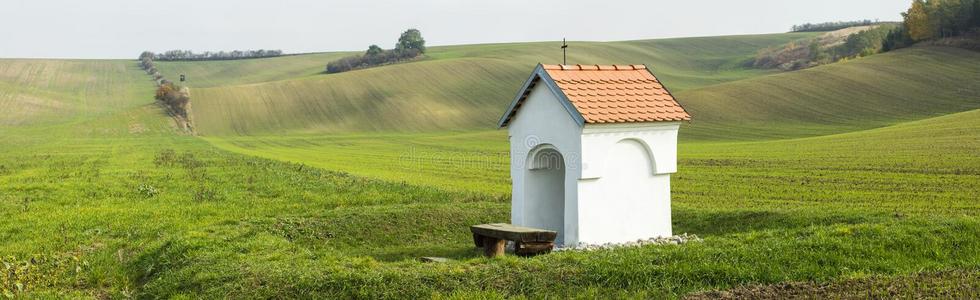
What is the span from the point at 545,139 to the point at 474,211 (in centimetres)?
413

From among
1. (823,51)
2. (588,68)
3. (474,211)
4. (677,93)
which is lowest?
(474,211)

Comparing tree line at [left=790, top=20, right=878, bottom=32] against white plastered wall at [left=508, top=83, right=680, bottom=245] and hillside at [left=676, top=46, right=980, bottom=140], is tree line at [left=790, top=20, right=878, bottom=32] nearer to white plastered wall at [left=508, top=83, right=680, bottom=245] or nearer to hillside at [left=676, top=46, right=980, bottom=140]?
hillside at [left=676, top=46, right=980, bottom=140]

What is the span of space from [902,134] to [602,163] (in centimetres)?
3579

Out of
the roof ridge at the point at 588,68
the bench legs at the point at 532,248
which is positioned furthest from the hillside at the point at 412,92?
the bench legs at the point at 532,248

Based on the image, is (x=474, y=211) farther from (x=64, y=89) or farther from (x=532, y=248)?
(x=64, y=89)

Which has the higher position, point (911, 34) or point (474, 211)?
point (911, 34)

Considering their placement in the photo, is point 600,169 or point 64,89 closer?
point 600,169

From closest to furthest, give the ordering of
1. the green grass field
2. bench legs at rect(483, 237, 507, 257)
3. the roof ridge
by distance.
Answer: the green grass field, bench legs at rect(483, 237, 507, 257), the roof ridge

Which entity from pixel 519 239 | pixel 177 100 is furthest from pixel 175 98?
pixel 519 239

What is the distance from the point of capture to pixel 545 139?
15.8 metres

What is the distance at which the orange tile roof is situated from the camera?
49.4 ft

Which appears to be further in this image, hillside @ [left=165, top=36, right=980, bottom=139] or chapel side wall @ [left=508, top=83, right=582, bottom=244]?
hillside @ [left=165, top=36, right=980, bottom=139]

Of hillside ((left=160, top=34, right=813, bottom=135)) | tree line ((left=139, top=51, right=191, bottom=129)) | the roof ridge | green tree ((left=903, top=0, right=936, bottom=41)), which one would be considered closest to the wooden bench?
the roof ridge

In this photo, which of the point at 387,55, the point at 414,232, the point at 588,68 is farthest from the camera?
the point at 387,55
